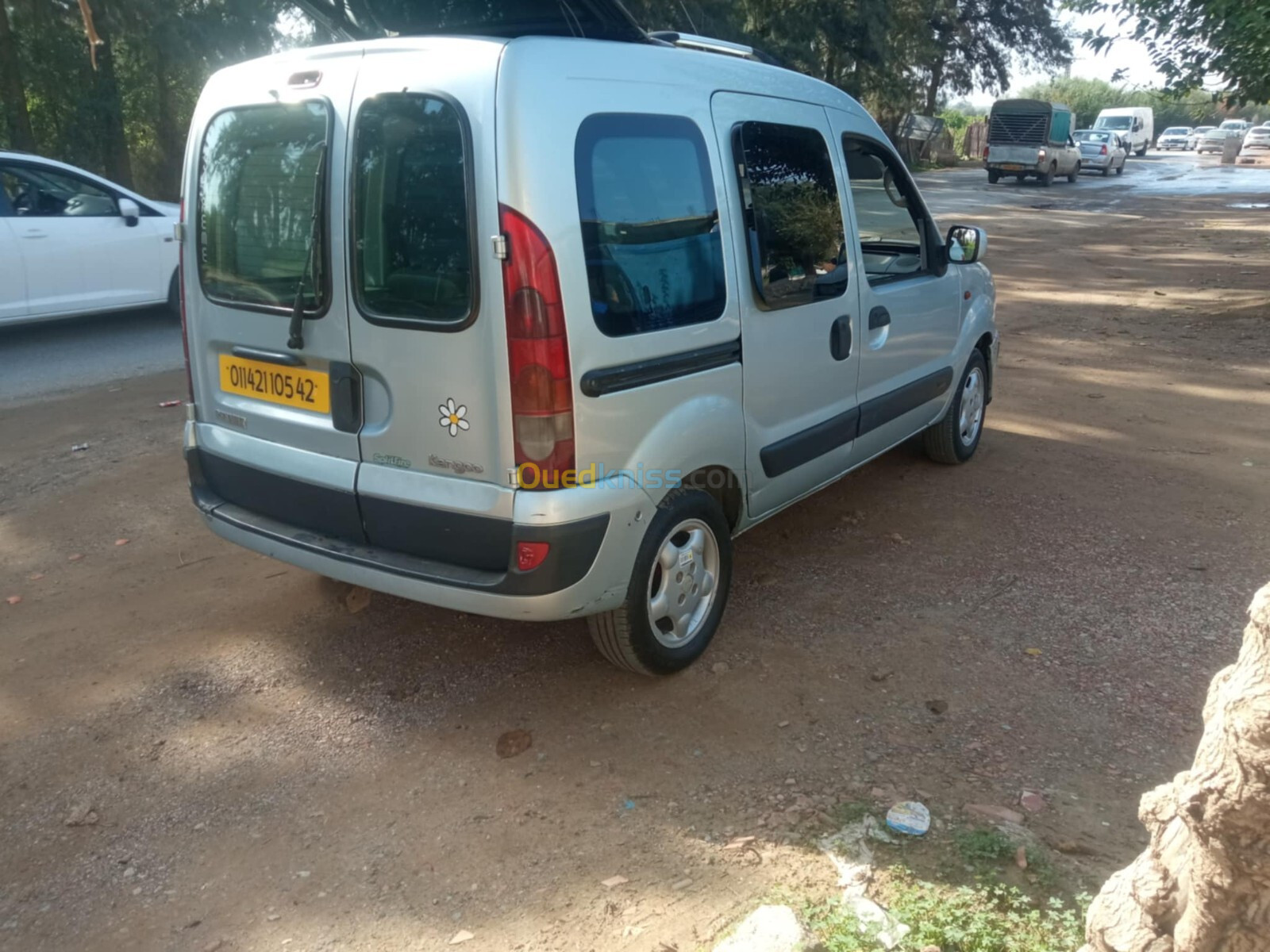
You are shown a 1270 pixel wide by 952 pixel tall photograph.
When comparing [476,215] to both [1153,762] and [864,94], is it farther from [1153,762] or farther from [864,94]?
[864,94]

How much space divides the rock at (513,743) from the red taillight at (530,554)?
622mm

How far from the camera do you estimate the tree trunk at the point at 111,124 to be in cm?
1894

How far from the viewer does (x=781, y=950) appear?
7.57 feet

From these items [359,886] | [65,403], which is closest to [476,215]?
[359,886]

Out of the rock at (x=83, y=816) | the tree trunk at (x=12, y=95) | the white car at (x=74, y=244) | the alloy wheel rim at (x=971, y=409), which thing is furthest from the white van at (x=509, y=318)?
the tree trunk at (x=12, y=95)

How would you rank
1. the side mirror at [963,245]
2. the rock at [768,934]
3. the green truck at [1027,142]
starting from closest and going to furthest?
the rock at [768,934] → the side mirror at [963,245] → the green truck at [1027,142]

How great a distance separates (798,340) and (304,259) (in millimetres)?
1840

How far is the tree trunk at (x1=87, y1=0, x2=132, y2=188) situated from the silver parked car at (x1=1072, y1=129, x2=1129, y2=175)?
107 feet

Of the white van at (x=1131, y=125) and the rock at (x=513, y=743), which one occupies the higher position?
the white van at (x=1131, y=125)

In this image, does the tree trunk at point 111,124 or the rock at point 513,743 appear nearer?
the rock at point 513,743

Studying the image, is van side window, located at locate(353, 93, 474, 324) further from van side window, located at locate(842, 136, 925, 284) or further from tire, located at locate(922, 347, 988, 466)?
tire, located at locate(922, 347, 988, 466)

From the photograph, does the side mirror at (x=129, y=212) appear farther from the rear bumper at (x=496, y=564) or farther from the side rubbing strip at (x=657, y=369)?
the side rubbing strip at (x=657, y=369)

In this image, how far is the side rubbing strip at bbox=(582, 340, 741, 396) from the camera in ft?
10.3

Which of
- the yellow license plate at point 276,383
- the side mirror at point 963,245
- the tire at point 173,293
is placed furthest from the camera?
the tire at point 173,293
